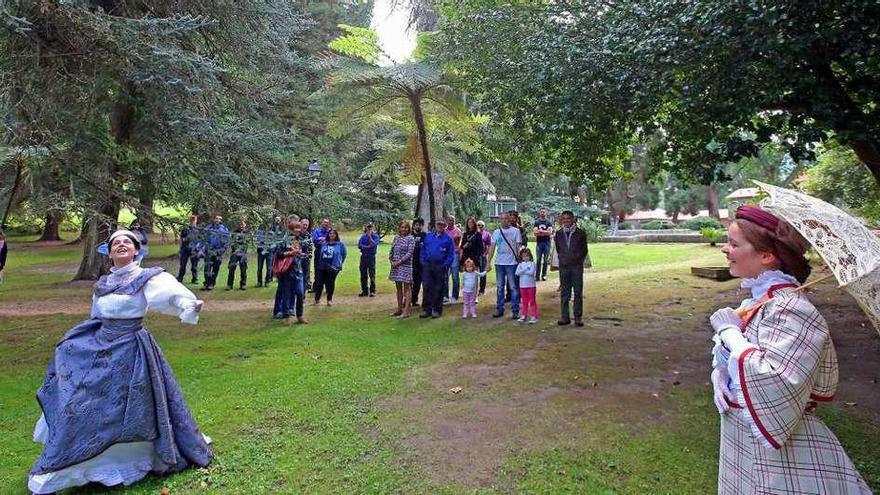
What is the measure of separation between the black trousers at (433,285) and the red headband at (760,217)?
287 inches

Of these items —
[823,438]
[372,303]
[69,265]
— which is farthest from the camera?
[69,265]

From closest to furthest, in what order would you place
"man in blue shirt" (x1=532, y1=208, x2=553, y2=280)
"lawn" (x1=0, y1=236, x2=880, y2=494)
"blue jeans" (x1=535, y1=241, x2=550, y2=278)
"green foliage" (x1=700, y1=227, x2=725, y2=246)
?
"lawn" (x1=0, y1=236, x2=880, y2=494) → "man in blue shirt" (x1=532, y1=208, x2=553, y2=280) → "blue jeans" (x1=535, y1=241, x2=550, y2=278) → "green foliage" (x1=700, y1=227, x2=725, y2=246)

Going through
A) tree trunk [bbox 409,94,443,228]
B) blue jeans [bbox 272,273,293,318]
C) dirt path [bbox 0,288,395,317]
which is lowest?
dirt path [bbox 0,288,395,317]

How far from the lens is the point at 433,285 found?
934 centimetres

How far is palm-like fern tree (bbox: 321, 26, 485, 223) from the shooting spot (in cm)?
978

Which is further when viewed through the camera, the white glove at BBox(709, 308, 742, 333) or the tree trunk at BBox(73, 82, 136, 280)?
the tree trunk at BBox(73, 82, 136, 280)

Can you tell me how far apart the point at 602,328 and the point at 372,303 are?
473cm

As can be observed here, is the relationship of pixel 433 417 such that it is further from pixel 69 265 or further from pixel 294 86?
pixel 69 265

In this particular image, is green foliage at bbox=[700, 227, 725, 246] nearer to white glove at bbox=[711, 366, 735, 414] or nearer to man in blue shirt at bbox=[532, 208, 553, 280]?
man in blue shirt at bbox=[532, 208, 553, 280]

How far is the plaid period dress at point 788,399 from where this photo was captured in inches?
69.1

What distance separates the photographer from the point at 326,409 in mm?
5023

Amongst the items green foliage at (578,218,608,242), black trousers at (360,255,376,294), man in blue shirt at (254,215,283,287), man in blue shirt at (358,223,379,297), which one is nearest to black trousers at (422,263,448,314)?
man in blue shirt at (358,223,379,297)

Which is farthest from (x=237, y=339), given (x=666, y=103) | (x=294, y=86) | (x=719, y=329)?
(x=294, y=86)

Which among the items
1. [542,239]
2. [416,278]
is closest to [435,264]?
[416,278]
